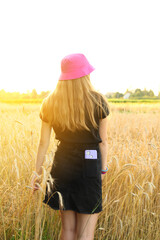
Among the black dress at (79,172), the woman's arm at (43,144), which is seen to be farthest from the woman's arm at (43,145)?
the black dress at (79,172)

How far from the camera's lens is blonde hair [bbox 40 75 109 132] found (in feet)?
4.64

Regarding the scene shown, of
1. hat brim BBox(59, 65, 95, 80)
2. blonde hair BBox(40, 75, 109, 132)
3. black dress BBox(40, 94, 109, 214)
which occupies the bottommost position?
black dress BBox(40, 94, 109, 214)

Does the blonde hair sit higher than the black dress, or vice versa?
the blonde hair

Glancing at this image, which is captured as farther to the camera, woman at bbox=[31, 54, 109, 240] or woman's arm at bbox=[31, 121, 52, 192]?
woman's arm at bbox=[31, 121, 52, 192]

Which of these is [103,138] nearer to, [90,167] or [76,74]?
[90,167]

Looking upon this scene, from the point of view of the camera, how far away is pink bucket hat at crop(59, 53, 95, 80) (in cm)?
143

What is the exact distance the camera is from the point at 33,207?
6.38ft

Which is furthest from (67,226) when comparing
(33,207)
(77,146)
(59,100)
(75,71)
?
(75,71)

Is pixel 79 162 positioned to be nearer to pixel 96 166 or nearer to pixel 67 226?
pixel 96 166

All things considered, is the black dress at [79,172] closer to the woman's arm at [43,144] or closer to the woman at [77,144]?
the woman at [77,144]

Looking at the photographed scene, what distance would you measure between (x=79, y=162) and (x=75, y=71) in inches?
18.9

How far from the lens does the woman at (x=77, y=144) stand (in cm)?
140

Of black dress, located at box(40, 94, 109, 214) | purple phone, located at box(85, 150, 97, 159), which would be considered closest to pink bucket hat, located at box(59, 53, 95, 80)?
black dress, located at box(40, 94, 109, 214)

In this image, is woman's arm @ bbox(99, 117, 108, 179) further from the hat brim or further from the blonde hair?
the hat brim
